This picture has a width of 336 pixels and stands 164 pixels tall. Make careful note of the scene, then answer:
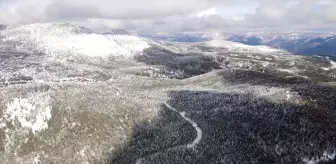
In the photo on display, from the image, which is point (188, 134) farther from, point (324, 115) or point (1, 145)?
point (1, 145)

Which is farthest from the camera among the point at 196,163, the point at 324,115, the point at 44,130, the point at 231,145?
the point at 44,130

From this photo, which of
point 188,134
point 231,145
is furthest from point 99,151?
point 231,145

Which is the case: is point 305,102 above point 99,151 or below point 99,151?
above

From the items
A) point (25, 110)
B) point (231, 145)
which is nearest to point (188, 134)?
point (231, 145)

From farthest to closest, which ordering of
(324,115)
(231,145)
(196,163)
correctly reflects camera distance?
(324,115) < (231,145) < (196,163)

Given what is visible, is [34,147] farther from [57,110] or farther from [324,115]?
[324,115]

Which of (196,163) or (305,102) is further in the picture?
(305,102)
